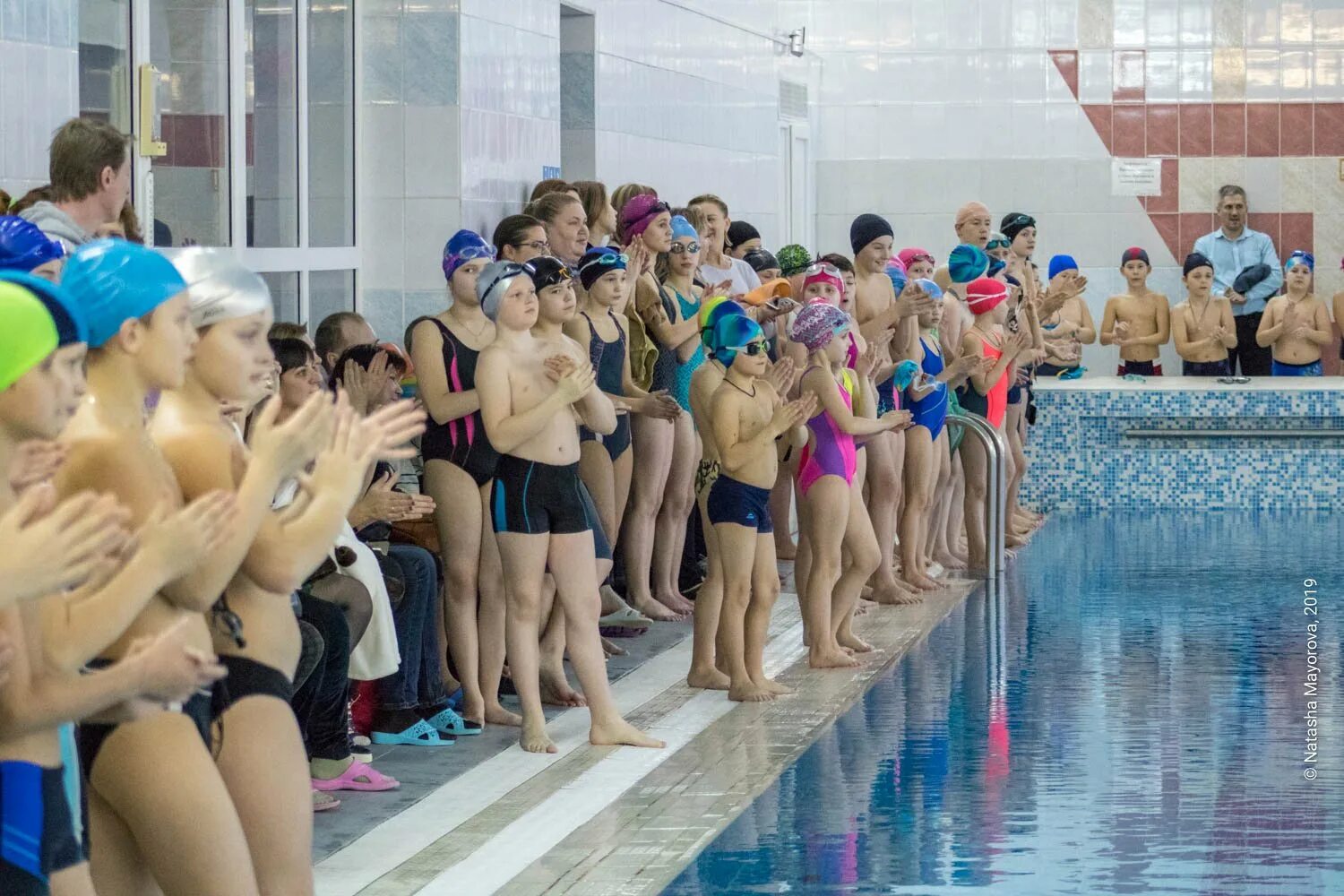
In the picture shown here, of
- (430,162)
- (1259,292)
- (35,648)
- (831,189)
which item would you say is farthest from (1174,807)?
(831,189)

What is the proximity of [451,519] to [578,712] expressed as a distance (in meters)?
0.88

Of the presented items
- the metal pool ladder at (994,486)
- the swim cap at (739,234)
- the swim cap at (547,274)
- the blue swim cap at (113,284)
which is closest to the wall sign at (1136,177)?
the swim cap at (739,234)

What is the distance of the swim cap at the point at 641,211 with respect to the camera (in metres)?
8.57

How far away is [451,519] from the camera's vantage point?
6.54 meters

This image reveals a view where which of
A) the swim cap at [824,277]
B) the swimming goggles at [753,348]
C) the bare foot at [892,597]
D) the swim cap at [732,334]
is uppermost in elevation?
the swim cap at [824,277]

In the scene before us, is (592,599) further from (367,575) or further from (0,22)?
(0,22)

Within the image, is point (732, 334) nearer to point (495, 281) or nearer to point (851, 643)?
point (495, 281)

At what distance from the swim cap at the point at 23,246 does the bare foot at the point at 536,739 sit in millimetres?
2781

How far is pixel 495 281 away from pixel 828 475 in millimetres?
1986

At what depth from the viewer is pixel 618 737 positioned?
6.31 metres

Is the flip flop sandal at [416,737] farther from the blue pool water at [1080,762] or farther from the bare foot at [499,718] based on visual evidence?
the blue pool water at [1080,762]

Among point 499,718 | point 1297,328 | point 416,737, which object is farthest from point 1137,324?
point 416,737

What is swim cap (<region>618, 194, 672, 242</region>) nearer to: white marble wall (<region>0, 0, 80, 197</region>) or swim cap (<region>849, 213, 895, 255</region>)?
swim cap (<region>849, 213, 895, 255</region>)

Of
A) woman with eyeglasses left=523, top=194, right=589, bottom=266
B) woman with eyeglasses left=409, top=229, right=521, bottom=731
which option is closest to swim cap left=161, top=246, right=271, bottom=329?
woman with eyeglasses left=409, top=229, right=521, bottom=731
